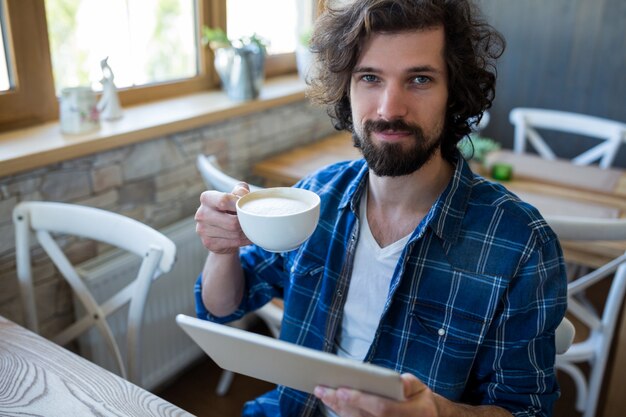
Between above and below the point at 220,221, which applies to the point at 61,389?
below

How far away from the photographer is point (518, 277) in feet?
3.16

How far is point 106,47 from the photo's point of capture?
188cm

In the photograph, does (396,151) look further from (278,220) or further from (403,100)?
(278,220)

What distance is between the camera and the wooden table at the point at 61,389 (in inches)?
34.0

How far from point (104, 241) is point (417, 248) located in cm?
74

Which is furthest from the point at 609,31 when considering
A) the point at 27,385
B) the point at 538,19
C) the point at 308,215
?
the point at 27,385

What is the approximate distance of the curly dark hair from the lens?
103 centimetres

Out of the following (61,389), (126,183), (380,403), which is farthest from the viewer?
(126,183)

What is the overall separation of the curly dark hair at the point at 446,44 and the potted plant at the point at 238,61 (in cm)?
89

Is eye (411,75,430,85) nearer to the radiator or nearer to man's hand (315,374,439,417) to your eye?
man's hand (315,374,439,417)

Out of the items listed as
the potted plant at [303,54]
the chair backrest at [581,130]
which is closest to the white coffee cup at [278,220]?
the potted plant at [303,54]

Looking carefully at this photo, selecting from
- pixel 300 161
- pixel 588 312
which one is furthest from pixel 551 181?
pixel 300 161

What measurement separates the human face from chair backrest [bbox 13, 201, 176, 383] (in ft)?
1.65

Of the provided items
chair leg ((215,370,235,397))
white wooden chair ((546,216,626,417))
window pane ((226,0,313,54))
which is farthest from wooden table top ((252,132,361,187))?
white wooden chair ((546,216,626,417))
